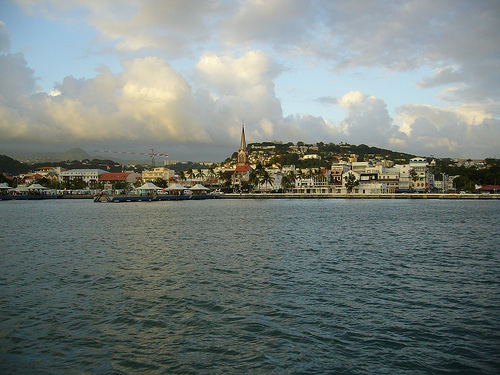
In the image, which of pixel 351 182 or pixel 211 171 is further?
pixel 211 171

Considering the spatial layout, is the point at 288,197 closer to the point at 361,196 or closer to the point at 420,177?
the point at 361,196

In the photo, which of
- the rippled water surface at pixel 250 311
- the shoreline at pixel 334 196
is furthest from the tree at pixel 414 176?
the rippled water surface at pixel 250 311

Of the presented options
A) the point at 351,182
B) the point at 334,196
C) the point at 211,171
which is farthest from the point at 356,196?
the point at 211,171

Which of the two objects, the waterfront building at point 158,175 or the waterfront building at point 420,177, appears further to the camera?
the waterfront building at point 158,175

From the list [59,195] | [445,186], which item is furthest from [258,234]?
[445,186]

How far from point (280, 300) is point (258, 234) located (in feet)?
56.4

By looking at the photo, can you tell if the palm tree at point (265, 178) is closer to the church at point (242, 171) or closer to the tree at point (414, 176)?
the church at point (242, 171)

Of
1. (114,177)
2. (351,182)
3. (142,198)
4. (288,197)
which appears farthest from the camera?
(114,177)

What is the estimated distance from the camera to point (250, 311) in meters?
10.7

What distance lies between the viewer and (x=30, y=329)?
9508 mm

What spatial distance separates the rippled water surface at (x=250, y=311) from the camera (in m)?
7.79

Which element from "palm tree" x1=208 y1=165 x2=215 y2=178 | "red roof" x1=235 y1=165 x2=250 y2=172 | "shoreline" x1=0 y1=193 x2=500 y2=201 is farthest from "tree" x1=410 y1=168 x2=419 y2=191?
"palm tree" x1=208 y1=165 x2=215 y2=178

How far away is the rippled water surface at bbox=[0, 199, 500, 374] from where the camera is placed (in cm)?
779

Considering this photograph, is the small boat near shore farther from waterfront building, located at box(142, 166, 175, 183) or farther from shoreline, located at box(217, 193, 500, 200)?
waterfront building, located at box(142, 166, 175, 183)
